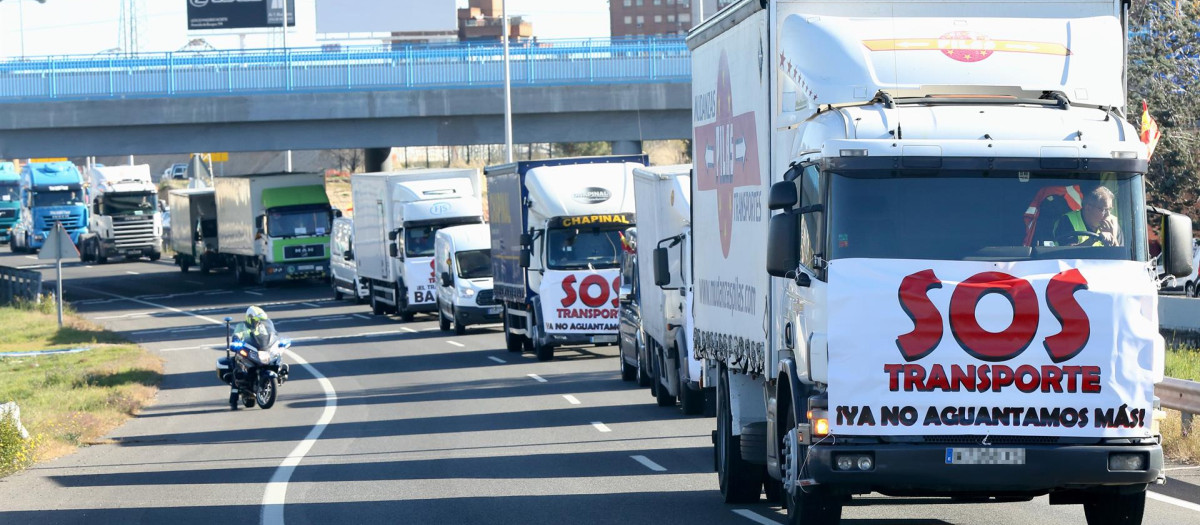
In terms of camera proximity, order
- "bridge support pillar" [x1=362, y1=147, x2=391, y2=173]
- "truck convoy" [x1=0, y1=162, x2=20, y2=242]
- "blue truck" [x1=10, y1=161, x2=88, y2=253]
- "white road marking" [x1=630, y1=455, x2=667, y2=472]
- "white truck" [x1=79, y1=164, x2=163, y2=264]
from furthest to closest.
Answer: "truck convoy" [x1=0, y1=162, x2=20, y2=242], "blue truck" [x1=10, y1=161, x2=88, y2=253], "white truck" [x1=79, y1=164, x2=163, y2=264], "bridge support pillar" [x1=362, y1=147, x2=391, y2=173], "white road marking" [x1=630, y1=455, x2=667, y2=472]

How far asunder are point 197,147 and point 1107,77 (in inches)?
1659

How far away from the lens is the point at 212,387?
2756cm

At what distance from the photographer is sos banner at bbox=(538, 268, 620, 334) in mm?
28062

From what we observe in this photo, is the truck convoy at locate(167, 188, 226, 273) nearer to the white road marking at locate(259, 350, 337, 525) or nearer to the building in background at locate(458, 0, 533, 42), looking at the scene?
the white road marking at locate(259, 350, 337, 525)

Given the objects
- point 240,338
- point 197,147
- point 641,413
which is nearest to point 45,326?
point 197,147

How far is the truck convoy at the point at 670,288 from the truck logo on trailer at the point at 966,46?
333 inches

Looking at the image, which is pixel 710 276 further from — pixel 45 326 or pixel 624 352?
pixel 45 326

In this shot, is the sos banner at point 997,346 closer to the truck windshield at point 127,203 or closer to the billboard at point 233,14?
the truck windshield at point 127,203

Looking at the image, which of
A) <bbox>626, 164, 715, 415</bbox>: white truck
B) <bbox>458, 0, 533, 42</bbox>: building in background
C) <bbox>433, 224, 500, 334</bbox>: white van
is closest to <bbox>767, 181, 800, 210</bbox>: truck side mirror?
<bbox>626, 164, 715, 415</bbox>: white truck

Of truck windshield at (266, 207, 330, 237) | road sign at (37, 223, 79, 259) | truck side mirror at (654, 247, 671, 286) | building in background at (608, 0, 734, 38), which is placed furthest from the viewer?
building in background at (608, 0, 734, 38)

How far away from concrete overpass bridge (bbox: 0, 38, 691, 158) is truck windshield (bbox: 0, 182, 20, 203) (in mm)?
41887

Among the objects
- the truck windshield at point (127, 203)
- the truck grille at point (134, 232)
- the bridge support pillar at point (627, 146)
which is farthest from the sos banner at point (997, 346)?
the truck grille at point (134, 232)

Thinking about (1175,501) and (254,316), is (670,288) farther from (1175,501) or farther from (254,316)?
(1175,501)

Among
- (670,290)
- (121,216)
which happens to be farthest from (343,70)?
(670,290)
